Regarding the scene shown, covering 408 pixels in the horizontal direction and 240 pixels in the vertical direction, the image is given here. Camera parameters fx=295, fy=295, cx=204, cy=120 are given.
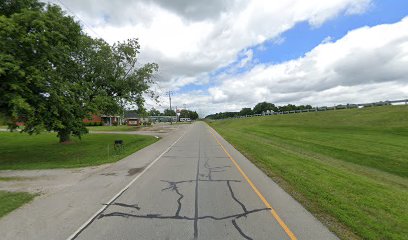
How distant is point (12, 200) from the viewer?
7699 millimetres

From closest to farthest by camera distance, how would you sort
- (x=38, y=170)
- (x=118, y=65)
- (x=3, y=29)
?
(x=38, y=170) < (x=3, y=29) < (x=118, y=65)

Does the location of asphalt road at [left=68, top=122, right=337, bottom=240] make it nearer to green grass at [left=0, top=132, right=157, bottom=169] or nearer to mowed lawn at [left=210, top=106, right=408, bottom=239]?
mowed lawn at [left=210, top=106, right=408, bottom=239]

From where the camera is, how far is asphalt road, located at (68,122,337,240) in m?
5.28

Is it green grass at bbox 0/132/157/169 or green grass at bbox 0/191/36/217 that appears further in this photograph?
green grass at bbox 0/132/157/169

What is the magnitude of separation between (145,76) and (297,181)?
24.6 meters

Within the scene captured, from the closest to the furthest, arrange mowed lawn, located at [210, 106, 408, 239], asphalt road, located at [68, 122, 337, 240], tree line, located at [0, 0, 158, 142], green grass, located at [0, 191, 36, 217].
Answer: asphalt road, located at [68, 122, 337, 240]
mowed lawn, located at [210, 106, 408, 239]
green grass, located at [0, 191, 36, 217]
tree line, located at [0, 0, 158, 142]

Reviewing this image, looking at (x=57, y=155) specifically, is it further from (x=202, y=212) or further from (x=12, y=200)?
(x=202, y=212)

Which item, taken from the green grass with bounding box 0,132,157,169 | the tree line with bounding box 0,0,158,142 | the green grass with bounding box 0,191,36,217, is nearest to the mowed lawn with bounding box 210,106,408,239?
the green grass with bounding box 0,191,36,217

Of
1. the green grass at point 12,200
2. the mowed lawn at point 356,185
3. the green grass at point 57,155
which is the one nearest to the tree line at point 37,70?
the green grass at point 57,155

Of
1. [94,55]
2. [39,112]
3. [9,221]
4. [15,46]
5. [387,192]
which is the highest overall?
[94,55]

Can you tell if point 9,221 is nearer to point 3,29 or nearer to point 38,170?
point 38,170

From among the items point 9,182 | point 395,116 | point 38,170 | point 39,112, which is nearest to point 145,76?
point 39,112

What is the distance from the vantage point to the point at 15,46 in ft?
49.6

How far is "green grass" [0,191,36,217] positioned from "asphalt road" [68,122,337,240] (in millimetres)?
2198
